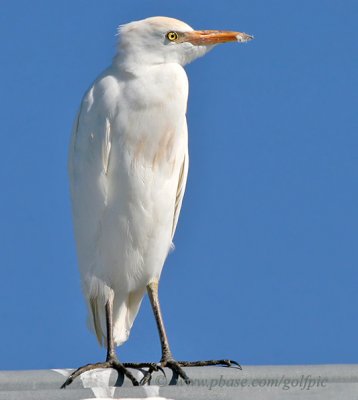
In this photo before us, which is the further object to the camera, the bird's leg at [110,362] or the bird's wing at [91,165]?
the bird's wing at [91,165]

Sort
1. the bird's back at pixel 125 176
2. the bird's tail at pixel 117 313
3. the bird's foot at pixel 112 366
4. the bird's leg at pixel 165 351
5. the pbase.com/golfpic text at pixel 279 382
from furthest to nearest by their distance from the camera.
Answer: the bird's tail at pixel 117 313 < the bird's back at pixel 125 176 < the bird's leg at pixel 165 351 < the bird's foot at pixel 112 366 < the pbase.com/golfpic text at pixel 279 382

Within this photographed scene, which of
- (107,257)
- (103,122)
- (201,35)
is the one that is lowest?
(107,257)

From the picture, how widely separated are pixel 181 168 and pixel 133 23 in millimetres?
753

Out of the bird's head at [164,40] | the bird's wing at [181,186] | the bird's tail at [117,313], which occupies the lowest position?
the bird's tail at [117,313]

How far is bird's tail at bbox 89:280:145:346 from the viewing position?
500 centimetres

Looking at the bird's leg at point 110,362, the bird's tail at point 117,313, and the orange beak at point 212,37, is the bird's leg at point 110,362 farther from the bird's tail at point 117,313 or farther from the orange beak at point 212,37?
the orange beak at point 212,37

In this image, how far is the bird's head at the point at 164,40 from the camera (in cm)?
495

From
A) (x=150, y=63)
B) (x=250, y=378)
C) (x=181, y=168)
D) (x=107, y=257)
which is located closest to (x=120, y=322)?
(x=107, y=257)

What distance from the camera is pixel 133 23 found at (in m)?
5.03

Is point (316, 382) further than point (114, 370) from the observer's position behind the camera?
No

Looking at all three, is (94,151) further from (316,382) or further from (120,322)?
(316,382)

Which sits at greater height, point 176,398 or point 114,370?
point 176,398

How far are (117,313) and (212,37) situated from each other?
57.1 inches

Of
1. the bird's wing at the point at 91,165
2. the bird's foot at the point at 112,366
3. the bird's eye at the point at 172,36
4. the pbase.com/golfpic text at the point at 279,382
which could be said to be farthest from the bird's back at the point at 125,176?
the pbase.com/golfpic text at the point at 279,382
